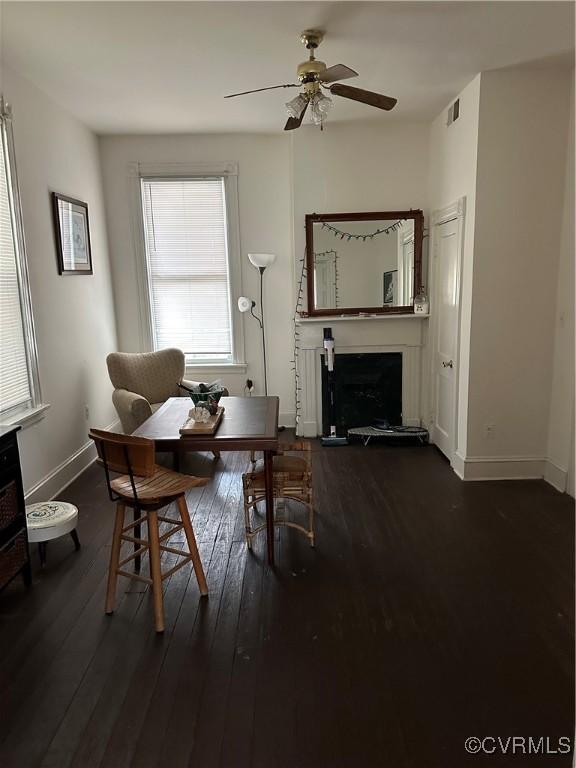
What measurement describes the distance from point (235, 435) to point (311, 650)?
3.49ft

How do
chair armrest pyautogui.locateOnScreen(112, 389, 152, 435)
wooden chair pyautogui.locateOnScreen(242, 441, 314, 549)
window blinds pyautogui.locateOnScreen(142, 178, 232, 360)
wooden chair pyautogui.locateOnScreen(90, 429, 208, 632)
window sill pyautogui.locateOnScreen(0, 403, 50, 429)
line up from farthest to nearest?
window blinds pyautogui.locateOnScreen(142, 178, 232, 360) → chair armrest pyautogui.locateOnScreen(112, 389, 152, 435) → window sill pyautogui.locateOnScreen(0, 403, 50, 429) → wooden chair pyautogui.locateOnScreen(242, 441, 314, 549) → wooden chair pyautogui.locateOnScreen(90, 429, 208, 632)

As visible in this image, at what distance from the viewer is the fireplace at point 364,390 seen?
16.2 feet

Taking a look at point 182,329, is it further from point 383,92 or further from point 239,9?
point 239,9

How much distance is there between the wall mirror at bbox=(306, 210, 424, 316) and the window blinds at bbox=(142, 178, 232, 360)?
995 millimetres

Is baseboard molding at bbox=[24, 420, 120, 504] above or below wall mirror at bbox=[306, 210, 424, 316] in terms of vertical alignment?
below

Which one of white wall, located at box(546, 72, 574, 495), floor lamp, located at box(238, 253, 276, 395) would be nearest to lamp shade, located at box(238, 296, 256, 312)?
floor lamp, located at box(238, 253, 276, 395)

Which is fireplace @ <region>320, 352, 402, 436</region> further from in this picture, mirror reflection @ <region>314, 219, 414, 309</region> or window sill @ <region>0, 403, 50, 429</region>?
window sill @ <region>0, 403, 50, 429</region>

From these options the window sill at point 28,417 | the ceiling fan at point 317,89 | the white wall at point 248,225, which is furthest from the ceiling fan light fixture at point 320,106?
the window sill at point 28,417

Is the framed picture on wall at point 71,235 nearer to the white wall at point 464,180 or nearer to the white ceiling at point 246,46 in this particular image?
the white ceiling at point 246,46

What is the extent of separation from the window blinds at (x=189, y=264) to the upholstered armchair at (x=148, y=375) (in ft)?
1.83

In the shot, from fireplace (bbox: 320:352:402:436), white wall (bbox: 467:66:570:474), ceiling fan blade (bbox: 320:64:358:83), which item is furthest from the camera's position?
fireplace (bbox: 320:352:402:436)

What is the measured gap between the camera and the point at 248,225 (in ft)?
16.9

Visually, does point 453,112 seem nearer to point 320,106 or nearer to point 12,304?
point 320,106

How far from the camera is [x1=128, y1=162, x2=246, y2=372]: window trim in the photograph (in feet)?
16.4
